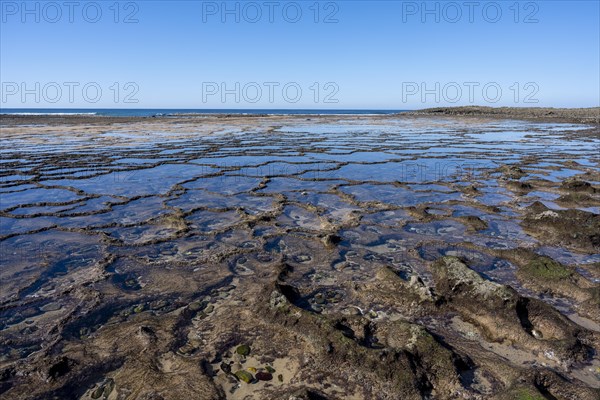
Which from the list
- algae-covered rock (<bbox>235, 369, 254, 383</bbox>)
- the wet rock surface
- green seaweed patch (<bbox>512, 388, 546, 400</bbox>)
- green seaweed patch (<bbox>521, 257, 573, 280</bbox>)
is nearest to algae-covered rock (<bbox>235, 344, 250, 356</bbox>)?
the wet rock surface

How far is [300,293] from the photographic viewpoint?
19.4 feet

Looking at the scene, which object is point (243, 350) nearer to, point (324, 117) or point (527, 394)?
point (527, 394)

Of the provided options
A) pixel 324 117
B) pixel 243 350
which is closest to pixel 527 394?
pixel 243 350

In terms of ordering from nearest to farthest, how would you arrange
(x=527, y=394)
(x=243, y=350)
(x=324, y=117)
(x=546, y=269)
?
1. (x=527, y=394)
2. (x=243, y=350)
3. (x=546, y=269)
4. (x=324, y=117)

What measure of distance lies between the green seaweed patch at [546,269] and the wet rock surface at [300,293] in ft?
0.09

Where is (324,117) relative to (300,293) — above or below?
above

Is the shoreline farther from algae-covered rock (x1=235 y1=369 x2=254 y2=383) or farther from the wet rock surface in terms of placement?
algae-covered rock (x1=235 y1=369 x2=254 y2=383)

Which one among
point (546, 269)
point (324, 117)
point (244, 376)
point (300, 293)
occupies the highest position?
point (324, 117)

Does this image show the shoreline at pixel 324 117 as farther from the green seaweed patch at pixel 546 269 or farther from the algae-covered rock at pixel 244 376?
the algae-covered rock at pixel 244 376

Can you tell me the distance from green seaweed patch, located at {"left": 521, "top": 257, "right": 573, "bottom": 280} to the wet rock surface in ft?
0.09

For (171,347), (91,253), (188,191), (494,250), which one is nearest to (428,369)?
(171,347)

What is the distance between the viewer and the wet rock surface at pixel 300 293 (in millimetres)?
4035

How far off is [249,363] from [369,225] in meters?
5.46

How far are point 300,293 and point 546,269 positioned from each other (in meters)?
3.99
